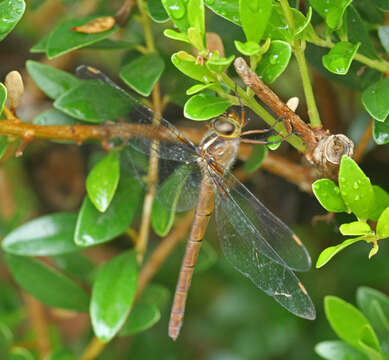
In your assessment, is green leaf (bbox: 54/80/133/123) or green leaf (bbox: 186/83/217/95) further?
green leaf (bbox: 54/80/133/123)

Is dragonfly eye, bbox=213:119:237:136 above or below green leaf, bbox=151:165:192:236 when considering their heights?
above

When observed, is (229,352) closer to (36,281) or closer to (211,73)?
(36,281)

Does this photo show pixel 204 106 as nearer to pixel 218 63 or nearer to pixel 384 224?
pixel 218 63

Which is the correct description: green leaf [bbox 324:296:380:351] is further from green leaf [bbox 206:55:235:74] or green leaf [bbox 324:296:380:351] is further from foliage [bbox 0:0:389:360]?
green leaf [bbox 206:55:235:74]

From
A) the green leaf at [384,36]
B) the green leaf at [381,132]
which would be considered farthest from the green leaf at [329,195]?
the green leaf at [384,36]

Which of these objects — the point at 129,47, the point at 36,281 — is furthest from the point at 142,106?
the point at 36,281

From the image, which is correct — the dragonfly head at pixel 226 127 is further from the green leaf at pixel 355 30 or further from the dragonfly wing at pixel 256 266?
the green leaf at pixel 355 30

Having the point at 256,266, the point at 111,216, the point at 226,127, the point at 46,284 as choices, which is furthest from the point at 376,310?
the point at 46,284

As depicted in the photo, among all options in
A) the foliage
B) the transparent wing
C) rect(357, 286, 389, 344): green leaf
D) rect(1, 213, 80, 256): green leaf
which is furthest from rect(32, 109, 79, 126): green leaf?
rect(357, 286, 389, 344): green leaf
